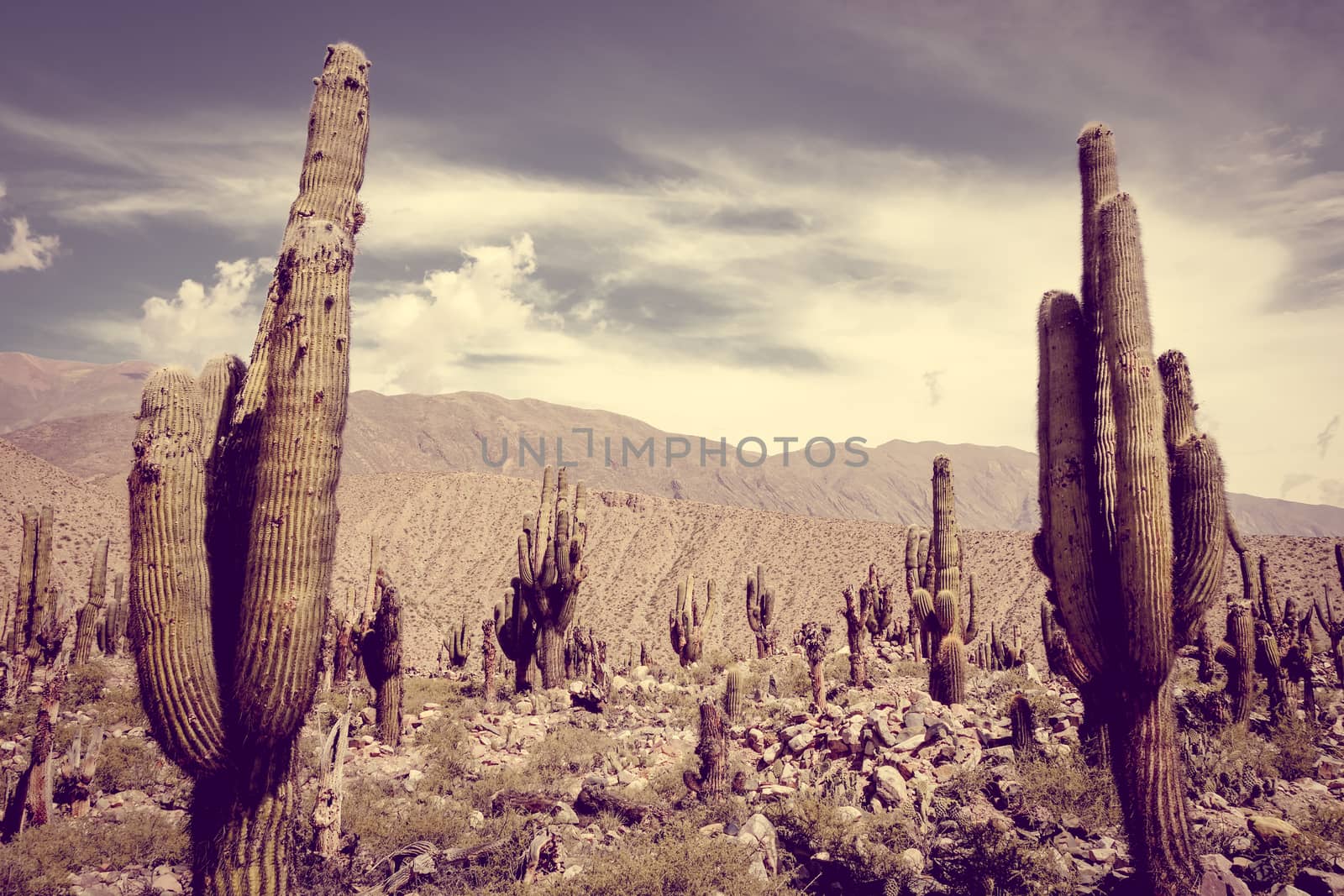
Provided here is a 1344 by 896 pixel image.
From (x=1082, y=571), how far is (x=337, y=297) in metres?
6.07

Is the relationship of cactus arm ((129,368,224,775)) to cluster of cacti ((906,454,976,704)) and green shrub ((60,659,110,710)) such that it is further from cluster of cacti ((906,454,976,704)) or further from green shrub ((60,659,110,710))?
green shrub ((60,659,110,710))

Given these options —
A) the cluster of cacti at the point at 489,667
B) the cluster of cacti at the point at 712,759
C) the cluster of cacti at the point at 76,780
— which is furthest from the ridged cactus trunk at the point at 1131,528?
the cluster of cacti at the point at 489,667

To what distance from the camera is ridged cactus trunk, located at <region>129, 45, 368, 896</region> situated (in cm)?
467

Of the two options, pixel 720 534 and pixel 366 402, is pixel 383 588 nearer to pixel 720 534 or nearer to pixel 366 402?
pixel 720 534

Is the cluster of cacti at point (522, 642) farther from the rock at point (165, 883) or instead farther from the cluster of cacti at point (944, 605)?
the rock at point (165, 883)

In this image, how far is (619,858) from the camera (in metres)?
6.96

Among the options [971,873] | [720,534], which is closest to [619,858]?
[971,873]

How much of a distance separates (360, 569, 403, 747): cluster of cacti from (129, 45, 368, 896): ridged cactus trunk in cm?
781

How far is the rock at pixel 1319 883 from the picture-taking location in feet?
18.5

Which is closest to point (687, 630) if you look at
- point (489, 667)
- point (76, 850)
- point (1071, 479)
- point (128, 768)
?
point (489, 667)

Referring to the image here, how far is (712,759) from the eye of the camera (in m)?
9.14

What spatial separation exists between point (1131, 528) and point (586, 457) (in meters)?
113

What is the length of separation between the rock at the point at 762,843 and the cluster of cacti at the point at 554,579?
8826 mm

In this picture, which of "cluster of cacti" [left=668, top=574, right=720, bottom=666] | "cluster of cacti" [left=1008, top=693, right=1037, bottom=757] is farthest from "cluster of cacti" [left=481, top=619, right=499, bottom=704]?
"cluster of cacti" [left=1008, top=693, right=1037, bottom=757]
